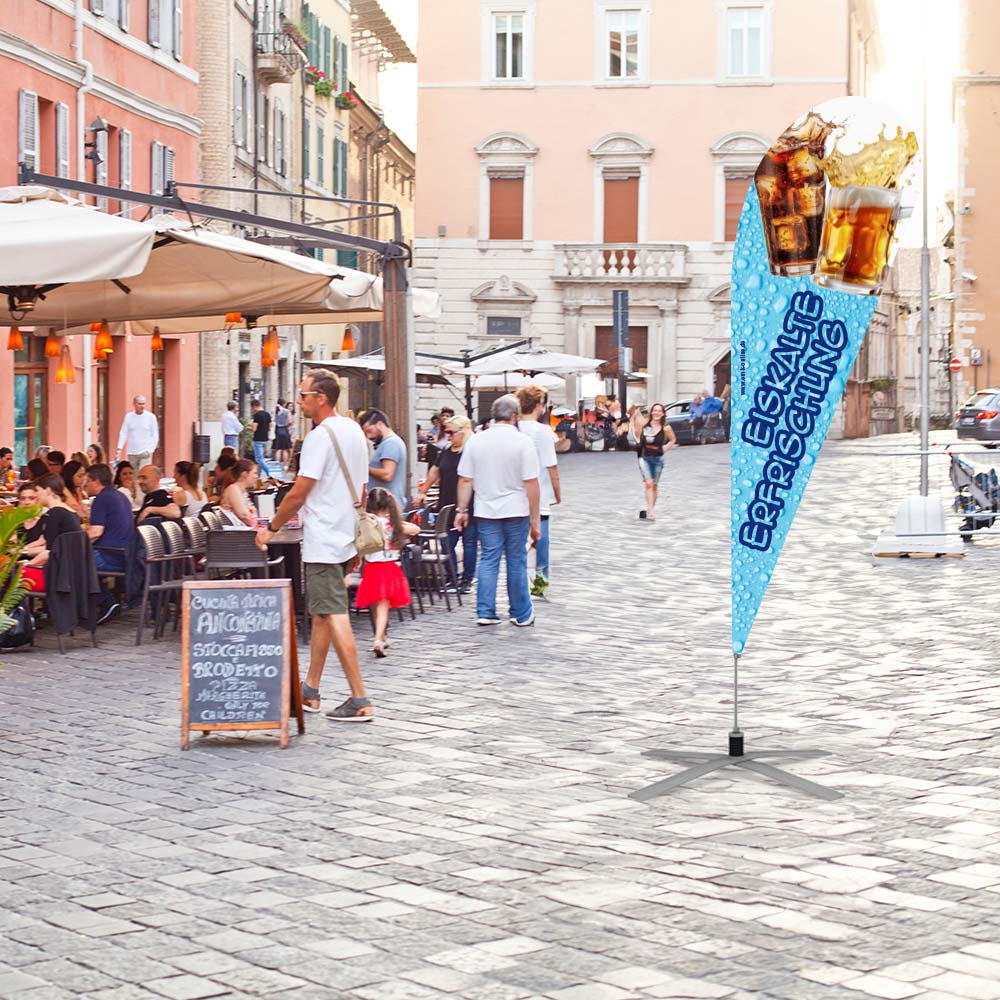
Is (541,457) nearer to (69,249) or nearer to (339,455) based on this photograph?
(69,249)

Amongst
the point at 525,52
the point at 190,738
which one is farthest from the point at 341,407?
the point at 190,738

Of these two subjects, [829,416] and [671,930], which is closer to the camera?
[671,930]

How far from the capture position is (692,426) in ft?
151

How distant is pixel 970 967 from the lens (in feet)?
17.4

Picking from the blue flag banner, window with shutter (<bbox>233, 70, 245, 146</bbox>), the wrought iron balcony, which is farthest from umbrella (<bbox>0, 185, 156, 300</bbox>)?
the wrought iron balcony

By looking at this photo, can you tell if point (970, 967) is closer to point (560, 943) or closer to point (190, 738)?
point (560, 943)

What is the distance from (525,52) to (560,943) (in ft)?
160

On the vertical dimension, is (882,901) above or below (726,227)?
below

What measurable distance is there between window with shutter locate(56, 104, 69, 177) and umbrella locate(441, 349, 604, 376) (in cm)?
1109

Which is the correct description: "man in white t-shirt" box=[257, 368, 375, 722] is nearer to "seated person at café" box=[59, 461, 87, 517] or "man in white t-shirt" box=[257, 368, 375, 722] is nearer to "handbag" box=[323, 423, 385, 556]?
"handbag" box=[323, 423, 385, 556]

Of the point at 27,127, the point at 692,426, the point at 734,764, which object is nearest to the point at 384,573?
the point at 734,764

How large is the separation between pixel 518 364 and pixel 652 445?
43.2 feet

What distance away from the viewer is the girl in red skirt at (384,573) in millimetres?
12180

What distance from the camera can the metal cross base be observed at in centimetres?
778
